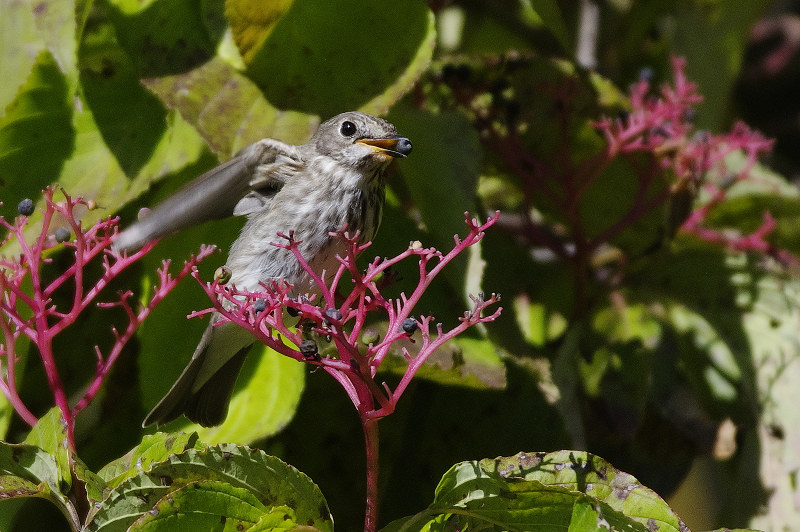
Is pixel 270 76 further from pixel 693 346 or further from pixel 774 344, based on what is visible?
pixel 774 344

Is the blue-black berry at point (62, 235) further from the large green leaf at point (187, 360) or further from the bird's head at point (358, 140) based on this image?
the bird's head at point (358, 140)

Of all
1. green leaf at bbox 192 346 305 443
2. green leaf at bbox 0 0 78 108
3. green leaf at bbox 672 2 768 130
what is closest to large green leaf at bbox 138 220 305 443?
green leaf at bbox 192 346 305 443

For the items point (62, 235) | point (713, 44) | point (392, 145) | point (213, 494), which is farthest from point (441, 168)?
point (713, 44)

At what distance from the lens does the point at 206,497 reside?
47.8 inches

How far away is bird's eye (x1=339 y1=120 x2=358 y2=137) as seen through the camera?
1928mm

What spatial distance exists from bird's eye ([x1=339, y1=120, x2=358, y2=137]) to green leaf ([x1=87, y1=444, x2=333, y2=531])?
2.82 ft

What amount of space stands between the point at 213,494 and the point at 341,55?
79cm

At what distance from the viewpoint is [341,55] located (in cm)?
167

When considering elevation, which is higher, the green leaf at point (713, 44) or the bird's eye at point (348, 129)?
the green leaf at point (713, 44)

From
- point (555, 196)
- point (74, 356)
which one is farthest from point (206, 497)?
point (555, 196)

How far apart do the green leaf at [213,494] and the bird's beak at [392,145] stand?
657mm

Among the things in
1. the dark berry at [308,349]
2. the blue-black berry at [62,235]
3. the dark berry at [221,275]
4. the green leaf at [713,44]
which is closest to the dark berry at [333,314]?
the dark berry at [308,349]

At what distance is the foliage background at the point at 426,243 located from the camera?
164cm

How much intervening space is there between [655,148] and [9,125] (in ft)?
3.96
